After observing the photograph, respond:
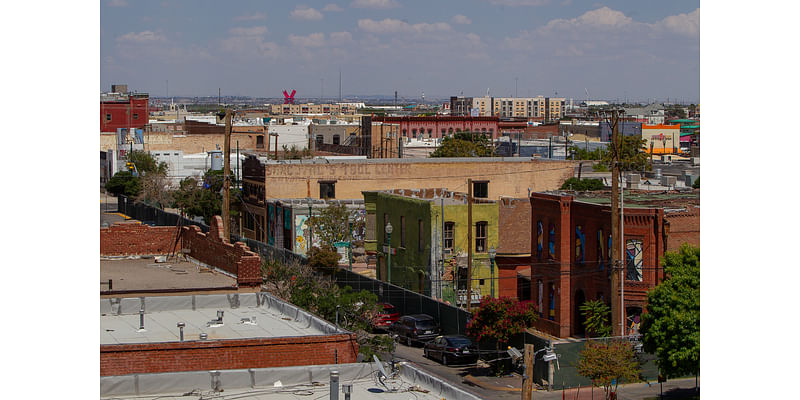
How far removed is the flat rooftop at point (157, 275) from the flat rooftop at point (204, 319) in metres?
1.44

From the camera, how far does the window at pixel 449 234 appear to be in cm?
4872

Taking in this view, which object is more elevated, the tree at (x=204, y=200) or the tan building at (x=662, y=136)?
the tan building at (x=662, y=136)

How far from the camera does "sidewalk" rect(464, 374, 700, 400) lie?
1303 inches

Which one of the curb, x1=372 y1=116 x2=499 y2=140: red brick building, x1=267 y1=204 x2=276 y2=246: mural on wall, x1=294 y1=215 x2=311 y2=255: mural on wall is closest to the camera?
the curb

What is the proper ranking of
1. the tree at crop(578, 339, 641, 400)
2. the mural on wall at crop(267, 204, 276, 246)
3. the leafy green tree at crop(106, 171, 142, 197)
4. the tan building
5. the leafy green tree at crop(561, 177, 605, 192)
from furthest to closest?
1. the tan building
2. the leafy green tree at crop(106, 171, 142, 197)
3. the mural on wall at crop(267, 204, 276, 246)
4. the leafy green tree at crop(561, 177, 605, 192)
5. the tree at crop(578, 339, 641, 400)

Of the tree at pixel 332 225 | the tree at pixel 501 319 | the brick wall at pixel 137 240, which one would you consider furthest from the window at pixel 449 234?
the brick wall at pixel 137 240

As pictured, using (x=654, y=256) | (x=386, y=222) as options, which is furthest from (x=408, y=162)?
(x=654, y=256)

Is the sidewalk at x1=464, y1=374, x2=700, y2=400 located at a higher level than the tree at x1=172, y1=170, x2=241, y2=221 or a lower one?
lower

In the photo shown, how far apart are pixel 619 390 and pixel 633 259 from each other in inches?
233

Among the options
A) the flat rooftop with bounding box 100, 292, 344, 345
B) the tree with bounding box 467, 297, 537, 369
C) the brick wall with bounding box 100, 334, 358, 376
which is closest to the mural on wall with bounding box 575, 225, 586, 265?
the tree with bounding box 467, 297, 537, 369

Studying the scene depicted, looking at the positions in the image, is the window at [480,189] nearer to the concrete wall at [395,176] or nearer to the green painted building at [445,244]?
the concrete wall at [395,176]

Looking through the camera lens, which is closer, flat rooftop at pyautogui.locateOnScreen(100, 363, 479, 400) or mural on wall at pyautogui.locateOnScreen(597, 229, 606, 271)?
flat rooftop at pyautogui.locateOnScreen(100, 363, 479, 400)

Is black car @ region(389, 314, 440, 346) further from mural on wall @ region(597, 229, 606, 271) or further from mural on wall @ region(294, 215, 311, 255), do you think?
mural on wall @ region(294, 215, 311, 255)

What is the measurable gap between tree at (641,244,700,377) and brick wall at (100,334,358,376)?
12938mm
